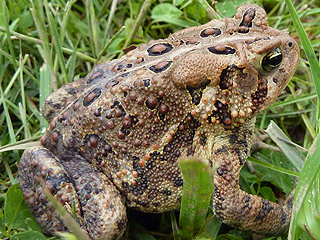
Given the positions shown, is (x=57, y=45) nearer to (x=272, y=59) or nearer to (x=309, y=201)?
(x=272, y=59)

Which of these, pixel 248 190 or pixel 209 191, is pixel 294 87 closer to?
pixel 248 190

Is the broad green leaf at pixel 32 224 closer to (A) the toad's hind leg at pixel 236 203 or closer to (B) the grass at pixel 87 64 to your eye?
(B) the grass at pixel 87 64

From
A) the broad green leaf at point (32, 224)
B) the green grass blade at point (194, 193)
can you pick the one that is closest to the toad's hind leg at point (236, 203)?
the green grass blade at point (194, 193)

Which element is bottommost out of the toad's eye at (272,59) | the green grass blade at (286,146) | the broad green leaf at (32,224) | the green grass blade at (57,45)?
the broad green leaf at (32,224)

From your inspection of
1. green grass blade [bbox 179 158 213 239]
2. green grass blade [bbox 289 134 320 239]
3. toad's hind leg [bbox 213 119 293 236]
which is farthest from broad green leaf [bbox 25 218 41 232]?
green grass blade [bbox 289 134 320 239]

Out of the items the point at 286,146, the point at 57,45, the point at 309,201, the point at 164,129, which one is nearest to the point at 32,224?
the point at 164,129

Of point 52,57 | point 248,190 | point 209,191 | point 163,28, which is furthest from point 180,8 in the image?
point 209,191

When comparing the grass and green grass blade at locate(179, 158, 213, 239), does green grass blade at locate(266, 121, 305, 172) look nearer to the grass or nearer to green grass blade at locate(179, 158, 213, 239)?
the grass

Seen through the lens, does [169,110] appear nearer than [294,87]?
Yes
